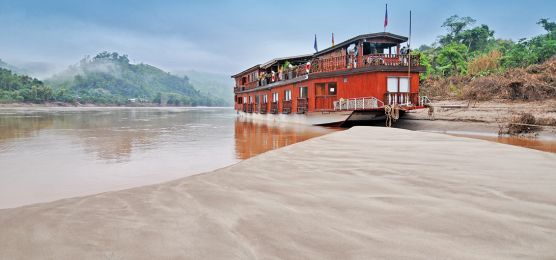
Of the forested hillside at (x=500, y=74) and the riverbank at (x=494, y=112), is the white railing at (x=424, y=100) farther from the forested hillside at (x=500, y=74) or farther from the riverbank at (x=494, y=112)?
the forested hillside at (x=500, y=74)

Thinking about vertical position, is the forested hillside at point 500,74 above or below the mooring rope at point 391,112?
above

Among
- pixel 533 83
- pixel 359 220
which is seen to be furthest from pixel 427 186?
pixel 533 83

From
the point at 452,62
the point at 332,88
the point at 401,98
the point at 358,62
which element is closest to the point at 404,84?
the point at 401,98

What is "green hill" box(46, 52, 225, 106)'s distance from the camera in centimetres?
11900

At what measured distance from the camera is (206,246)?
6.79 ft

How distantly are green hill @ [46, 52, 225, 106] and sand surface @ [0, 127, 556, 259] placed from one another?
353 ft

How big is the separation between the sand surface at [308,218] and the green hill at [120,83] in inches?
4234

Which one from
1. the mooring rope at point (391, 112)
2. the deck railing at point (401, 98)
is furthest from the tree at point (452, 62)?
the mooring rope at point (391, 112)

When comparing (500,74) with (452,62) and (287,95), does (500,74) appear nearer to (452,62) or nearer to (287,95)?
(452,62)

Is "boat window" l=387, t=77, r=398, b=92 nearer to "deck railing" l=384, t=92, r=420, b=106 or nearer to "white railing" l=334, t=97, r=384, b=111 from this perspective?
"deck railing" l=384, t=92, r=420, b=106

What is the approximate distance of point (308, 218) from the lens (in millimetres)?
2582

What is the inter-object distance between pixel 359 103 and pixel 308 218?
16356mm

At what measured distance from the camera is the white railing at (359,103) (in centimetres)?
1769

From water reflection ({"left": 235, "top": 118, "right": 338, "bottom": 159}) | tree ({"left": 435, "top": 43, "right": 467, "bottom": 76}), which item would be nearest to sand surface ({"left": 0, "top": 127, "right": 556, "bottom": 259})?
water reflection ({"left": 235, "top": 118, "right": 338, "bottom": 159})
